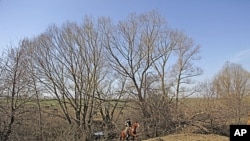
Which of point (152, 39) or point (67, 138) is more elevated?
point (152, 39)

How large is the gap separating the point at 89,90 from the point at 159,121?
9.81m

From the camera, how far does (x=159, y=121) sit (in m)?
19.0

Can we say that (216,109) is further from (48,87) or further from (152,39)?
(48,87)

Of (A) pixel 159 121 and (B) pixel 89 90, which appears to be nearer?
(A) pixel 159 121

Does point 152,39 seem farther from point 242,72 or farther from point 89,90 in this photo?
point 242,72

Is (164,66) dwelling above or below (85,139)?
above

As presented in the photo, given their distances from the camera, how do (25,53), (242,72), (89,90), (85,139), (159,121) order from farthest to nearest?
1. (242,72)
2. (89,90)
3. (25,53)
4. (85,139)
5. (159,121)

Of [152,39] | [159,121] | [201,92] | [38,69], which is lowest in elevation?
[159,121]

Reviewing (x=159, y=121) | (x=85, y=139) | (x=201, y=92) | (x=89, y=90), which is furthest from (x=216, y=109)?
(x=89, y=90)

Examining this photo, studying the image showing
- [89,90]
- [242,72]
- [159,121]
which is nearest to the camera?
[159,121]

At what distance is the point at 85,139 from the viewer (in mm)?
21156

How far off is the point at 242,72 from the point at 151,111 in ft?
79.0

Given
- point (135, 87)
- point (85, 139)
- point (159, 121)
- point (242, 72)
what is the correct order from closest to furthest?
point (159, 121)
point (85, 139)
point (135, 87)
point (242, 72)

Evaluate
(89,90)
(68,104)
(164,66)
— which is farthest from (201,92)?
(68,104)
